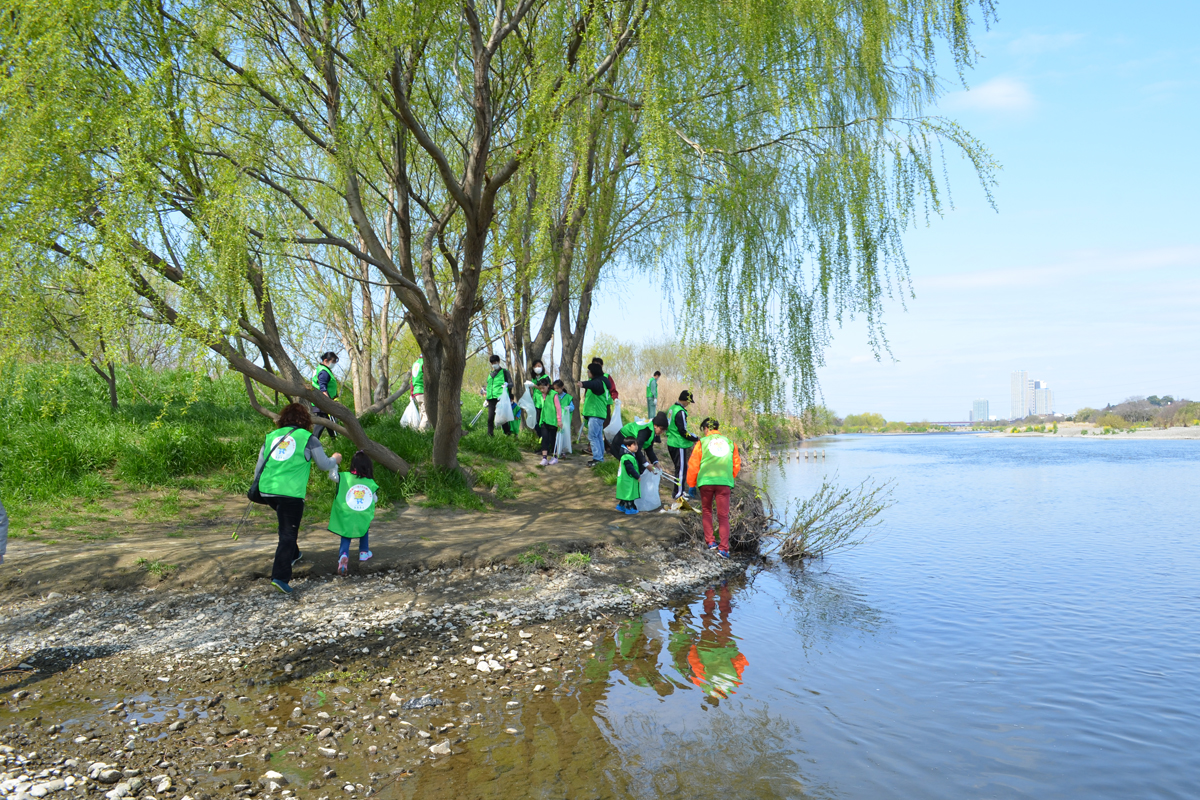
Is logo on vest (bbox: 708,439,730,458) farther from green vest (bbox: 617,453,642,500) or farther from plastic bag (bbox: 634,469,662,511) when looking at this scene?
plastic bag (bbox: 634,469,662,511)

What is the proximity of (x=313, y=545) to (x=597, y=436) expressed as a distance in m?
6.52

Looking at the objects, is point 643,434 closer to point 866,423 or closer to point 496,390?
point 496,390

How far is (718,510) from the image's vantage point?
994 centimetres

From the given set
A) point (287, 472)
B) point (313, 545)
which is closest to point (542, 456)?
point (313, 545)

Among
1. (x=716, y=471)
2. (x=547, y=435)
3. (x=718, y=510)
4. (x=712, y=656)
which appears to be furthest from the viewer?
(x=547, y=435)

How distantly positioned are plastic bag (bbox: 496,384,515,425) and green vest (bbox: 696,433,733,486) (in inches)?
203

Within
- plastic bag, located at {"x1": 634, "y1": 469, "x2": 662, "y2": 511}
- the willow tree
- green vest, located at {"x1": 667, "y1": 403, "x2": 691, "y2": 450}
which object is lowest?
plastic bag, located at {"x1": 634, "y1": 469, "x2": 662, "y2": 511}

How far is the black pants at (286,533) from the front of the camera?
6.72 meters

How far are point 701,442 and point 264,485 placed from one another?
17.9 ft

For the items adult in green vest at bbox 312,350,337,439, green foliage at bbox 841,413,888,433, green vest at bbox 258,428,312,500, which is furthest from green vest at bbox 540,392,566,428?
green foliage at bbox 841,413,888,433

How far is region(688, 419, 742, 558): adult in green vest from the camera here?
941cm

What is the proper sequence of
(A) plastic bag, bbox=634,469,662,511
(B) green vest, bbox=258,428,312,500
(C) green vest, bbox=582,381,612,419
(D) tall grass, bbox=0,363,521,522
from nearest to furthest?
(B) green vest, bbox=258,428,312,500
(D) tall grass, bbox=0,363,521,522
(A) plastic bag, bbox=634,469,662,511
(C) green vest, bbox=582,381,612,419

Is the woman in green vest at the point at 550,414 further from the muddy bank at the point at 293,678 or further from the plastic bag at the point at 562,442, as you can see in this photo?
the muddy bank at the point at 293,678

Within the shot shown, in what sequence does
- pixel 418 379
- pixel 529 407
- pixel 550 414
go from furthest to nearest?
1. pixel 529 407
2. pixel 550 414
3. pixel 418 379
